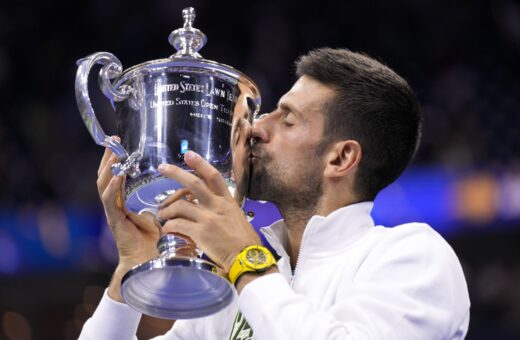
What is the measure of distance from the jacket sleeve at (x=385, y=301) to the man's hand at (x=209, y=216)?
103mm

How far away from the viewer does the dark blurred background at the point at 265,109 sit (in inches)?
220

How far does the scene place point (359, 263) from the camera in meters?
1.96

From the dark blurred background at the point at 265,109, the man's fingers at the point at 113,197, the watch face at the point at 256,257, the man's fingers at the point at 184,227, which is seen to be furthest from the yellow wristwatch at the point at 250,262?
the dark blurred background at the point at 265,109

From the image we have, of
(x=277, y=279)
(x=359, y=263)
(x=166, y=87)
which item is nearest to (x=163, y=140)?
(x=166, y=87)

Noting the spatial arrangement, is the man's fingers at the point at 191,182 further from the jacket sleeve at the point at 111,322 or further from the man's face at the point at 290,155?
the jacket sleeve at the point at 111,322

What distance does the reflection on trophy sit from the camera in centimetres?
189

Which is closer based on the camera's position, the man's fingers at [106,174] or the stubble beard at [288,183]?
the man's fingers at [106,174]

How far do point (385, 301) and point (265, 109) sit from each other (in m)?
4.45

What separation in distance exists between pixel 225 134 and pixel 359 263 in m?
0.44

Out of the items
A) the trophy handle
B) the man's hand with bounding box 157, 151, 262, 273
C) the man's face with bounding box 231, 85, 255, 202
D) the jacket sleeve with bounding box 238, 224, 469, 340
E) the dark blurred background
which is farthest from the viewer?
the dark blurred background

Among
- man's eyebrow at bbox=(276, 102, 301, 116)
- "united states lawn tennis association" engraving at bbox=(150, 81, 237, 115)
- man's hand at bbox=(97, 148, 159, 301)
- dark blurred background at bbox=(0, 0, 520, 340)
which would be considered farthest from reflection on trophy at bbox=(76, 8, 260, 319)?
dark blurred background at bbox=(0, 0, 520, 340)

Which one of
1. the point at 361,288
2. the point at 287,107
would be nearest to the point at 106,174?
the point at 287,107

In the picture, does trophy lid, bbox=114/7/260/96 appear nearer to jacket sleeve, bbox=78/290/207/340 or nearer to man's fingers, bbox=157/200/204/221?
man's fingers, bbox=157/200/204/221

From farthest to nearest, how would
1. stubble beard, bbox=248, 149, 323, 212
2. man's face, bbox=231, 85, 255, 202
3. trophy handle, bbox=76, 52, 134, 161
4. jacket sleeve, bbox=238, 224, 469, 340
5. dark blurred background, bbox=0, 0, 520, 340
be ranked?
1. dark blurred background, bbox=0, 0, 520, 340
2. stubble beard, bbox=248, 149, 323, 212
3. man's face, bbox=231, 85, 255, 202
4. trophy handle, bbox=76, 52, 134, 161
5. jacket sleeve, bbox=238, 224, 469, 340
